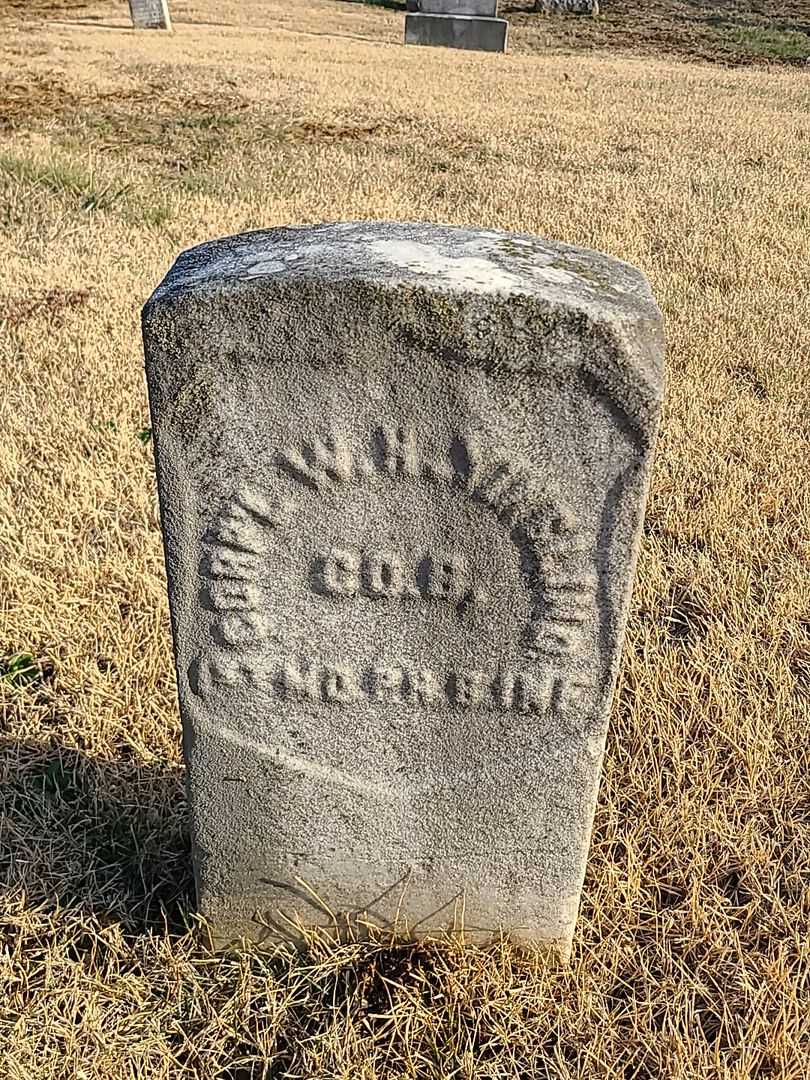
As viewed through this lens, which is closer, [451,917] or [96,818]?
[451,917]

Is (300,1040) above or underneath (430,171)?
underneath

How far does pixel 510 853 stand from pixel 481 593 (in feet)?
1.95

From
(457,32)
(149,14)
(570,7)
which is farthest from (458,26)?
(570,7)

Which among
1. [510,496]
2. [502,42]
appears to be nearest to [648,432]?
[510,496]

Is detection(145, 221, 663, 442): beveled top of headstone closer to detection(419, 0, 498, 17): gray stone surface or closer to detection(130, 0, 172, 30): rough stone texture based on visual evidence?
detection(130, 0, 172, 30): rough stone texture

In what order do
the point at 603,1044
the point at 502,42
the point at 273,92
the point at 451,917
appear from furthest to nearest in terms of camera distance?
the point at 502,42 → the point at 273,92 → the point at 451,917 → the point at 603,1044

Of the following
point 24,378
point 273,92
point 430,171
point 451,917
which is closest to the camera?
point 451,917

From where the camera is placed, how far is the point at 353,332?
1.43 meters

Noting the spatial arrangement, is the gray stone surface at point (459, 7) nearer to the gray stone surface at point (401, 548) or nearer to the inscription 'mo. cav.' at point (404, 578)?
the gray stone surface at point (401, 548)

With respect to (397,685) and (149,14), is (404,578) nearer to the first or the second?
(397,685)

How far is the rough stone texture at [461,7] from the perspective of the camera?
698 inches

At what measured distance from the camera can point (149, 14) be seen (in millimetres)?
16281

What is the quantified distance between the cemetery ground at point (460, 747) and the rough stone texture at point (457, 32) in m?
12.0

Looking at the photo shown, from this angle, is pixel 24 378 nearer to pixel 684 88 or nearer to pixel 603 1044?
pixel 603 1044
